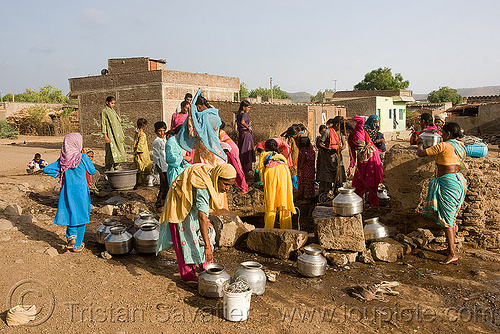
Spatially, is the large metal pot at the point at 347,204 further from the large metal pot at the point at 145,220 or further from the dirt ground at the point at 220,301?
the large metal pot at the point at 145,220

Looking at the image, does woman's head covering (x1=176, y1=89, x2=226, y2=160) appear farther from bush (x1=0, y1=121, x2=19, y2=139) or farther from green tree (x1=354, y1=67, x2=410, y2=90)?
green tree (x1=354, y1=67, x2=410, y2=90)

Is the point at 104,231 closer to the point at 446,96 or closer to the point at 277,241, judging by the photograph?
the point at 277,241

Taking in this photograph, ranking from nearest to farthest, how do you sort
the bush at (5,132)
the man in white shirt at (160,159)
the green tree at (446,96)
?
1. the man in white shirt at (160,159)
2. the bush at (5,132)
3. the green tree at (446,96)

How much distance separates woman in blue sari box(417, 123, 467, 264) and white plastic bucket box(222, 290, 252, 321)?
10.0 feet

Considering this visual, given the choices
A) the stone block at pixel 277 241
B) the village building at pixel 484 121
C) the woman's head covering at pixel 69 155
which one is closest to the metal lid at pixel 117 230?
the woman's head covering at pixel 69 155

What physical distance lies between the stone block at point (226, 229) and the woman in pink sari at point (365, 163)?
7.79 ft

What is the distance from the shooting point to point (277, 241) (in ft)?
16.6

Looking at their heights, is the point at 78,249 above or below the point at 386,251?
above

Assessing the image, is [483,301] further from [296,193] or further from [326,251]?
[296,193]

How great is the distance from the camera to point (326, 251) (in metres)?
4.96

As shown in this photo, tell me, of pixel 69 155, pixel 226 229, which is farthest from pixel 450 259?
pixel 69 155

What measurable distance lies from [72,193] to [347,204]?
3.54 m

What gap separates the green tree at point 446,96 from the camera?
49319 mm

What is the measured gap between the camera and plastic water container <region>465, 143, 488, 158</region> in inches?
217
